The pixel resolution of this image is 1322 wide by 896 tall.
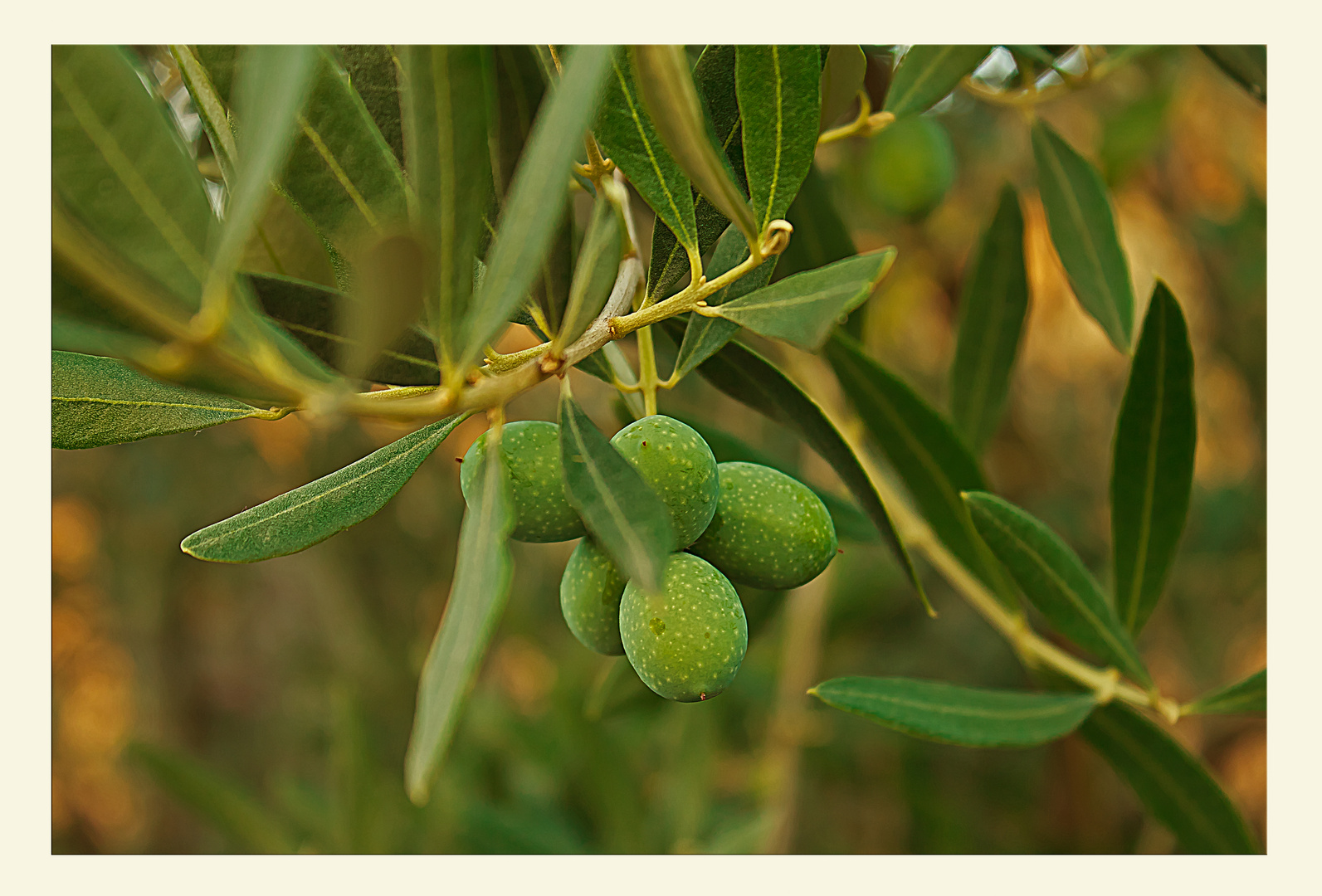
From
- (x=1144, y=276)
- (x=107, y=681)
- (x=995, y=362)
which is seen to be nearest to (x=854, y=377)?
(x=995, y=362)

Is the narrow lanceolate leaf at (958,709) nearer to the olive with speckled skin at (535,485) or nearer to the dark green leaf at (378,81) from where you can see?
the olive with speckled skin at (535,485)

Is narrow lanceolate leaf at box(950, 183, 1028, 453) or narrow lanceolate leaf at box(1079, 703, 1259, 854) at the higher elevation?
narrow lanceolate leaf at box(950, 183, 1028, 453)

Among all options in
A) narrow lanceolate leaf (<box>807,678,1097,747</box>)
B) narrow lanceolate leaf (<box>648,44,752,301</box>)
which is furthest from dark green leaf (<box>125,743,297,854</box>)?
narrow lanceolate leaf (<box>648,44,752,301</box>)

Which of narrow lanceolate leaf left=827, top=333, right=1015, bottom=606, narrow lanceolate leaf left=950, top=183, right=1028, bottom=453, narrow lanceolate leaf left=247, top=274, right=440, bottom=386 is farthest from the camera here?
narrow lanceolate leaf left=950, top=183, right=1028, bottom=453

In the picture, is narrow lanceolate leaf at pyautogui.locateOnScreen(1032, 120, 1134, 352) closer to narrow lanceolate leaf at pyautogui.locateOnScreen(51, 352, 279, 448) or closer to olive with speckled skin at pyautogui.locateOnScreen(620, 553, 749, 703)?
olive with speckled skin at pyautogui.locateOnScreen(620, 553, 749, 703)

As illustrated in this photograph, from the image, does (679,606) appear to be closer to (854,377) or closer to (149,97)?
(149,97)

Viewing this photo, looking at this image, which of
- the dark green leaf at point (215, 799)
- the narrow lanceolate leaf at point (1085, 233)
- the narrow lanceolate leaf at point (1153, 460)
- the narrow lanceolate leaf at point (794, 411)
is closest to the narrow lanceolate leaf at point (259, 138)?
the narrow lanceolate leaf at point (794, 411)
